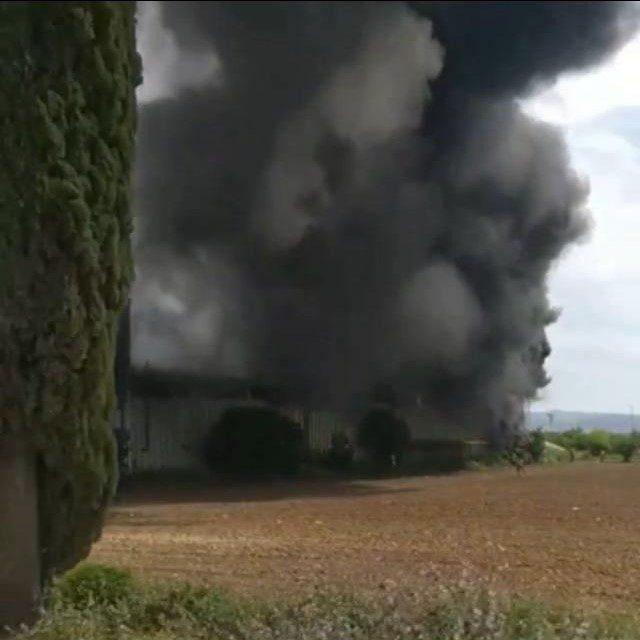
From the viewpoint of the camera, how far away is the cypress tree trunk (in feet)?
22.8

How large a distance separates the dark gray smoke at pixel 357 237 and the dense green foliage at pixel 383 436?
0.69 m

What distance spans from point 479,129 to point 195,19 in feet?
69.0

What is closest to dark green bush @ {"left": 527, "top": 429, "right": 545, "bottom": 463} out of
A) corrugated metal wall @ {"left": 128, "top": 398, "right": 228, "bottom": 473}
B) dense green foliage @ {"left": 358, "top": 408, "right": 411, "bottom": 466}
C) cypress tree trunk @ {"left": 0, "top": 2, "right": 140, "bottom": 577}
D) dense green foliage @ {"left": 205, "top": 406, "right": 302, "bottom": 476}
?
dense green foliage @ {"left": 358, "top": 408, "right": 411, "bottom": 466}

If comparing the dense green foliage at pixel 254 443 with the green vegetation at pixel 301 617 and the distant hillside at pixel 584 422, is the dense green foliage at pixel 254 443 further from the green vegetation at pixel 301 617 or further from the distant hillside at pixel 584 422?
the green vegetation at pixel 301 617

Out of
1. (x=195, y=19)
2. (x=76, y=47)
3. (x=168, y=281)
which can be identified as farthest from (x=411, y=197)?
(x=195, y=19)

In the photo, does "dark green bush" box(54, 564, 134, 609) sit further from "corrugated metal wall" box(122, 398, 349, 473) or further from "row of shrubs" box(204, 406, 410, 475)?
"corrugated metal wall" box(122, 398, 349, 473)

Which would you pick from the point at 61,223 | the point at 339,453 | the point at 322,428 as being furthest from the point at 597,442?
the point at 61,223

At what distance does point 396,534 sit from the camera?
14445 millimetres

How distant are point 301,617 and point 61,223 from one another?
2486mm

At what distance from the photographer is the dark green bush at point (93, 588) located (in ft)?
26.8

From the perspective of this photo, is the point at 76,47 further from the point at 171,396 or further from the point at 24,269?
the point at 171,396

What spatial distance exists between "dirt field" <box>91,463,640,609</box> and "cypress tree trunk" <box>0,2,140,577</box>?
2.25 m

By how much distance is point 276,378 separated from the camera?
24.8 metres

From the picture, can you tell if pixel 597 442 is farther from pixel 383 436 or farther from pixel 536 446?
pixel 383 436
